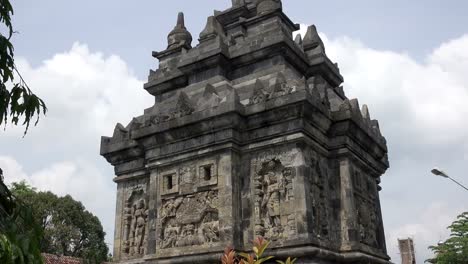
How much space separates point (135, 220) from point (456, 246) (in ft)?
86.2

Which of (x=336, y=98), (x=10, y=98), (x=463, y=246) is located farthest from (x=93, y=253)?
(x=10, y=98)

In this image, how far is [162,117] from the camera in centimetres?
1215

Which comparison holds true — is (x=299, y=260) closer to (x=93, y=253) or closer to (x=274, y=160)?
(x=274, y=160)

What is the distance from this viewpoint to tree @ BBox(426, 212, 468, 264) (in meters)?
31.1

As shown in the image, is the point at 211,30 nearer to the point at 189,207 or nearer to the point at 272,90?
the point at 272,90

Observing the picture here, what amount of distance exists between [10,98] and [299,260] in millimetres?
6792

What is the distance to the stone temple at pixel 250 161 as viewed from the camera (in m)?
10.4

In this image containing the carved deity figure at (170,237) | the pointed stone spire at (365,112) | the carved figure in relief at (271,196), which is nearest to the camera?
the carved figure in relief at (271,196)

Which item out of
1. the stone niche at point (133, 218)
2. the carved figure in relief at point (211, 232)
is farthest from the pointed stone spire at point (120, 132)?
the carved figure in relief at point (211, 232)

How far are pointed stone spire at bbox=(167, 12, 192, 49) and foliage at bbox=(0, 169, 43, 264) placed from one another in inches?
431

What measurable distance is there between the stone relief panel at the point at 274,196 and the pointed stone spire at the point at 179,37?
577cm

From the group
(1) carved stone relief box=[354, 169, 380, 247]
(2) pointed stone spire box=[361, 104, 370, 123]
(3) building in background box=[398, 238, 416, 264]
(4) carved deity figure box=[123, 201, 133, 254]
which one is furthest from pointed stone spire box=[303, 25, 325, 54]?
(3) building in background box=[398, 238, 416, 264]

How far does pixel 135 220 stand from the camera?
12680mm

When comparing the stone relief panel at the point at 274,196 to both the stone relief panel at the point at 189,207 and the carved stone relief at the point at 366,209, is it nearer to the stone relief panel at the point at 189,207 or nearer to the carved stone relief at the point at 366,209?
the stone relief panel at the point at 189,207
